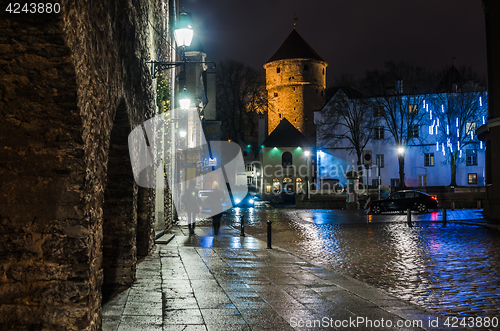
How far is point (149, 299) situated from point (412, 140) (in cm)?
5430

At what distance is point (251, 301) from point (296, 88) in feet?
232

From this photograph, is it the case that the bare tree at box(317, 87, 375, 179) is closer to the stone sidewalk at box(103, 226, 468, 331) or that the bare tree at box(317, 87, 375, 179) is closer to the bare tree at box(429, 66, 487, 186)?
the bare tree at box(429, 66, 487, 186)

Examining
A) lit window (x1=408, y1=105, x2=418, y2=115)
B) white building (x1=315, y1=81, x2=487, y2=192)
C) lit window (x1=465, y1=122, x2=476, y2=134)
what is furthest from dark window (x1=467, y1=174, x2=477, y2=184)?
lit window (x1=408, y1=105, x2=418, y2=115)

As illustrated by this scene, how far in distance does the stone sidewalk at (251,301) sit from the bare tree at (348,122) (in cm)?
4314

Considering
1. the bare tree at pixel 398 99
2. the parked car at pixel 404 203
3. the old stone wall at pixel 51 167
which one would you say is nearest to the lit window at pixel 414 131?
the bare tree at pixel 398 99

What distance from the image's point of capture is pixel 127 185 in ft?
25.9

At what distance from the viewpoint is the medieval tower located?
7531cm

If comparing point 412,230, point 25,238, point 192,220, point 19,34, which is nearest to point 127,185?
point 25,238

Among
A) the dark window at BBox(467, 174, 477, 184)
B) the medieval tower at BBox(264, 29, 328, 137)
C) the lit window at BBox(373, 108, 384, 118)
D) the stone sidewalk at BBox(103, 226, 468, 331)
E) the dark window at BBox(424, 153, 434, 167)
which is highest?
the medieval tower at BBox(264, 29, 328, 137)

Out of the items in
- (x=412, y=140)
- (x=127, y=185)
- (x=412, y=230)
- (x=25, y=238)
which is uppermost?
(x=412, y=140)

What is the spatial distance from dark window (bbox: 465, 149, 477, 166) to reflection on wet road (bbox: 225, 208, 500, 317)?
38350mm

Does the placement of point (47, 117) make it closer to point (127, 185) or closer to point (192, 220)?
point (127, 185)

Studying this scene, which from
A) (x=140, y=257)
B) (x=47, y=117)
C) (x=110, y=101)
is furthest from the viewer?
(x=140, y=257)

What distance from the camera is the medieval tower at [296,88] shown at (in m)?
75.3
